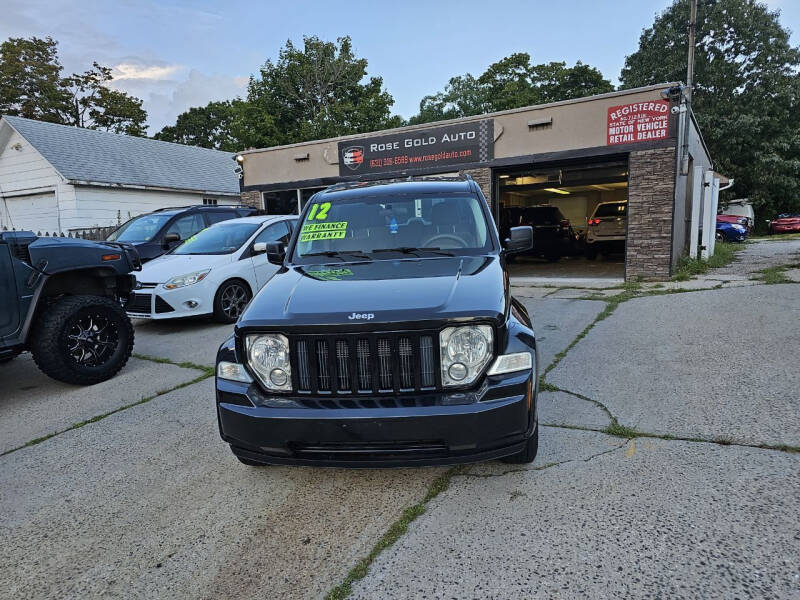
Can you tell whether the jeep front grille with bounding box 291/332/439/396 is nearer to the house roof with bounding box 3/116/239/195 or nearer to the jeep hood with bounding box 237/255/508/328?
the jeep hood with bounding box 237/255/508/328

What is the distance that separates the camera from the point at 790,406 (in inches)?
138

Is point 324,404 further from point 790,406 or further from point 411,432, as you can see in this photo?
point 790,406

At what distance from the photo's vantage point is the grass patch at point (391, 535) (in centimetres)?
202

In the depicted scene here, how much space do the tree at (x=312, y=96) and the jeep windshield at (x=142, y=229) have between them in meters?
21.8

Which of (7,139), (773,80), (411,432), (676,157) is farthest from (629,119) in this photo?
(773,80)

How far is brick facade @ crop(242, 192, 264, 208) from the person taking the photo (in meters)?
15.1

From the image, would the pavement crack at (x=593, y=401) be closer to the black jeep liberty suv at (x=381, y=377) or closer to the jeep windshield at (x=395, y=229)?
the black jeep liberty suv at (x=381, y=377)

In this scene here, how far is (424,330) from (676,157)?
9.50 metres

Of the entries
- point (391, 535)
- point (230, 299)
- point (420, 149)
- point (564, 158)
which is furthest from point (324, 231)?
point (420, 149)

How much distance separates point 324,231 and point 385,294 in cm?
143

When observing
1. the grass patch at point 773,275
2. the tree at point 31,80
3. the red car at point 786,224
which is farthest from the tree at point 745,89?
the tree at point 31,80

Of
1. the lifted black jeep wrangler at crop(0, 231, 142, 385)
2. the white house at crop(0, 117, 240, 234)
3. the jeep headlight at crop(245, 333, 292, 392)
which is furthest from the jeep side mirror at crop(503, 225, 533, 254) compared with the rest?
the white house at crop(0, 117, 240, 234)

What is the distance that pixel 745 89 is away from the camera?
28359 millimetres

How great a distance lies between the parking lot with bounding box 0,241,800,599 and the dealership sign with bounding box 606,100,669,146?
22.2 feet
